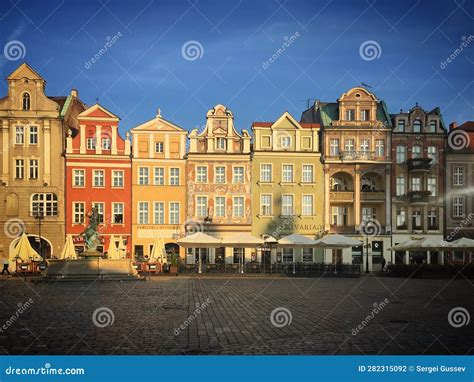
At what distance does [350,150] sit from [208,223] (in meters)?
7.99

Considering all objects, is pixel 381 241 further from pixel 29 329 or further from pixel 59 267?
pixel 29 329

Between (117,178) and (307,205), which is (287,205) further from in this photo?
(117,178)

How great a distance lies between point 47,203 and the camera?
2630 cm

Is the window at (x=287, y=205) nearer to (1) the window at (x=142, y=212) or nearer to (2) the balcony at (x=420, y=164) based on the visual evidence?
(2) the balcony at (x=420, y=164)

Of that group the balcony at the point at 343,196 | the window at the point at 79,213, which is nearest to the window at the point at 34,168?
the window at the point at 79,213

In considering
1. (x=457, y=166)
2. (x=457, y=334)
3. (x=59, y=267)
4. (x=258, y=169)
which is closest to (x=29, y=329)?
(x=457, y=334)

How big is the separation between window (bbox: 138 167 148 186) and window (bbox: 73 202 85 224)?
2.80 metres

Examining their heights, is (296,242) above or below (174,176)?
below

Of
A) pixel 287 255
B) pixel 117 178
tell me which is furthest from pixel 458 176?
pixel 117 178

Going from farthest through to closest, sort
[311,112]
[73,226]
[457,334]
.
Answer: [311,112] → [73,226] → [457,334]

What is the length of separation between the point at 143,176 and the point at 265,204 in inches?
235

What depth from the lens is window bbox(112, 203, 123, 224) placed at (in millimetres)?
31062

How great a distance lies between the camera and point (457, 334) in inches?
307

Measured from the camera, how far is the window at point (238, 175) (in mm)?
32219
